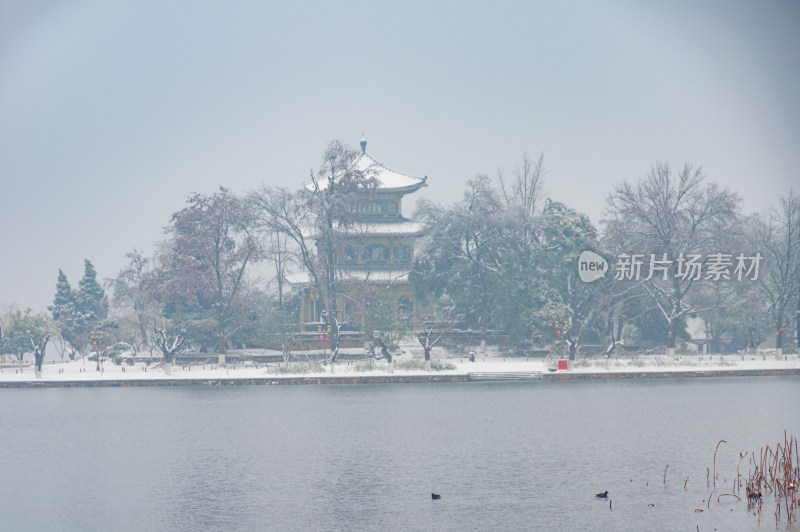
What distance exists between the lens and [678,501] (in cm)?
2159

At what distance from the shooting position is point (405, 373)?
171 ft

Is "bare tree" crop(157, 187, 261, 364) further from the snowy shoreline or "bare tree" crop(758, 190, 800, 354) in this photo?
"bare tree" crop(758, 190, 800, 354)

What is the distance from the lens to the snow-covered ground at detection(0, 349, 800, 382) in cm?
5203

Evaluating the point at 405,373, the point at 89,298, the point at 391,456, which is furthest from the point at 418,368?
the point at 89,298

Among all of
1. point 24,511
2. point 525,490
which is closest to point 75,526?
point 24,511

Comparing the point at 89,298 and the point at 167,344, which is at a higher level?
the point at 89,298

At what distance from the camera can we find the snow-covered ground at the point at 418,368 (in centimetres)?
5203

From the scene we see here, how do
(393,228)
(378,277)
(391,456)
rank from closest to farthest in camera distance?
(391,456), (378,277), (393,228)

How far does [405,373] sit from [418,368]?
2868 millimetres

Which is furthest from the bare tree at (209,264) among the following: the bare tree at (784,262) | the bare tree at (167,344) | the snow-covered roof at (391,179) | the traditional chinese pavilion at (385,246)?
the bare tree at (784,262)

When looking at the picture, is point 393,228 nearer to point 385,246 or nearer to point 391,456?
point 385,246

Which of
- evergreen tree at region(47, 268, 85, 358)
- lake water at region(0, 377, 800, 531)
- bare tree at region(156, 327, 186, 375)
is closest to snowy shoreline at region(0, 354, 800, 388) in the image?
bare tree at region(156, 327, 186, 375)

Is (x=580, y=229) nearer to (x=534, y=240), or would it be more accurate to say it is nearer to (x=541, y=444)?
(x=534, y=240)

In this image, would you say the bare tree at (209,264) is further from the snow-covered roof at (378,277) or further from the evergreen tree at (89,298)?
the evergreen tree at (89,298)
